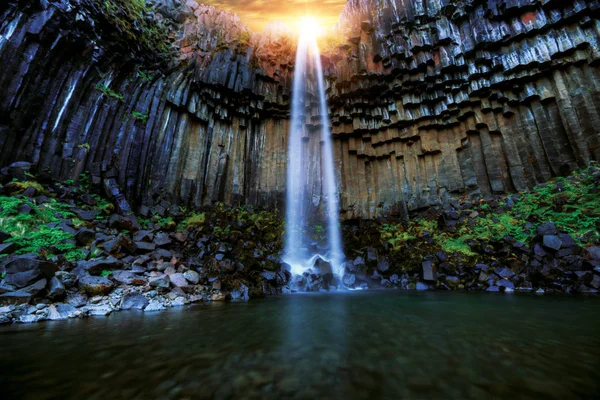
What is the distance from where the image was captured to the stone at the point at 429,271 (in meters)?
9.91

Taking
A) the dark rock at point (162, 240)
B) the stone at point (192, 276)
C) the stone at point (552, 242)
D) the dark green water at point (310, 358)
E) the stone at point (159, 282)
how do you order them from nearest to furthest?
1. the dark green water at point (310, 358)
2. the stone at point (159, 282)
3. the stone at point (192, 276)
4. the stone at point (552, 242)
5. the dark rock at point (162, 240)

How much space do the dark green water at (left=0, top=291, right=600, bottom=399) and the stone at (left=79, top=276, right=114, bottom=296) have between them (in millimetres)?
1448

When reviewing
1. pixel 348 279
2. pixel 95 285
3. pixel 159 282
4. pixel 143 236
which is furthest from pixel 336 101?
pixel 95 285

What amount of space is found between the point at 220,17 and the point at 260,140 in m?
8.67

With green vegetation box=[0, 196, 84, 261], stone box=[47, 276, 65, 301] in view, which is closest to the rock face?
green vegetation box=[0, 196, 84, 261]

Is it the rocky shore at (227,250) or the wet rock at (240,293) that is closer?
the rocky shore at (227,250)

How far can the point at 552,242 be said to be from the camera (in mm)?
8180

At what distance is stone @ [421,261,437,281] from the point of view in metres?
9.91

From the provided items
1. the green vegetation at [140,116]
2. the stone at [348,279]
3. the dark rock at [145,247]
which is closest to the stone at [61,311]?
the dark rock at [145,247]

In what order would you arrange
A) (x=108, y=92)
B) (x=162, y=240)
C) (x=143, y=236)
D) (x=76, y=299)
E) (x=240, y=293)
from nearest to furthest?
1. (x=76, y=299)
2. (x=240, y=293)
3. (x=143, y=236)
4. (x=162, y=240)
5. (x=108, y=92)

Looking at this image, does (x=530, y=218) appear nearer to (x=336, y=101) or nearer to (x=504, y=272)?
(x=504, y=272)

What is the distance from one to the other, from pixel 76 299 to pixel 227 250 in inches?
197

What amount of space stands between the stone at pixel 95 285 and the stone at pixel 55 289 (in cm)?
46

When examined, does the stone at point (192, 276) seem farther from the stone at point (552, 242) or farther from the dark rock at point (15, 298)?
the stone at point (552, 242)
